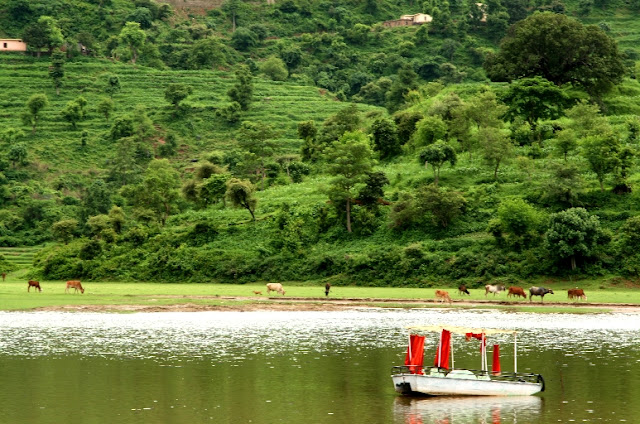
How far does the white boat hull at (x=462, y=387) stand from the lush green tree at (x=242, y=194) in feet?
214

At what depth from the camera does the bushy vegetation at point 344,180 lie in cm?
8838

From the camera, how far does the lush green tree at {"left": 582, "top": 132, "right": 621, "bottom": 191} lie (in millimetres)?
91000

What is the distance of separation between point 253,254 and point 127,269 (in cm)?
1354

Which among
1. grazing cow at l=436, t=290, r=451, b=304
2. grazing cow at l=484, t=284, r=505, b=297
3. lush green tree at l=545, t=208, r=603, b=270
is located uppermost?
lush green tree at l=545, t=208, r=603, b=270

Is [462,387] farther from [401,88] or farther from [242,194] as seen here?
[401,88]

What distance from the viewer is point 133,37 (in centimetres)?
19350

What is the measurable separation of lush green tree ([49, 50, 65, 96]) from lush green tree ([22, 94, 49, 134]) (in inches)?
627

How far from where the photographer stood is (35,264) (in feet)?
328

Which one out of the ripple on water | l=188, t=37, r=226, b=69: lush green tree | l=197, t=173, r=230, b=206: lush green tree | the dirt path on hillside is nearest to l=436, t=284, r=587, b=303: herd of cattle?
the dirt path on hillside

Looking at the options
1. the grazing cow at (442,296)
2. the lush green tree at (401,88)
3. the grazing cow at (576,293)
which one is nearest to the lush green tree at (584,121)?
the grazing cow at (576,293)

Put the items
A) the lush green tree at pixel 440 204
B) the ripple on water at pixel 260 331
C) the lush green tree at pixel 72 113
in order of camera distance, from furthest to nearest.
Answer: the lush green tree at pixel 72 113, the lush green tree at pixel 440 204, the ripple on water at pixel 260 331

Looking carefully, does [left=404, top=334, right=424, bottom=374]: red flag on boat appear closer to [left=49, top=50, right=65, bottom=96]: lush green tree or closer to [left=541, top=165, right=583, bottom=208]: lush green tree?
[left=541, top=165, right=583, bottom=208]: lush green tree

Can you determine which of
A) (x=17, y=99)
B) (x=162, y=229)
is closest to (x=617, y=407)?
(x=162, y=229)

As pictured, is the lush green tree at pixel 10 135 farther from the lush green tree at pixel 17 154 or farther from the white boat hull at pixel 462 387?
the white boat hull at pixel 462 387
